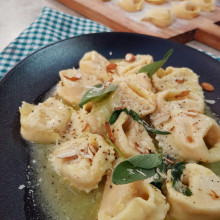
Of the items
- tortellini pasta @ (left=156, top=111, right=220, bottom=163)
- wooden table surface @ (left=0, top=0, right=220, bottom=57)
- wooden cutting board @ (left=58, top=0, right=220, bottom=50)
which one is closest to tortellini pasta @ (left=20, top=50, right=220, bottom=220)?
tortellini pasta @ (left=156, top=111, right=220, bottom=163)

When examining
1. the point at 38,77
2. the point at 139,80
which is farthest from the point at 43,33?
the point at 139,80

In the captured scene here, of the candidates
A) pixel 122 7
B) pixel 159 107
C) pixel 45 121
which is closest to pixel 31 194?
pixel 45 121

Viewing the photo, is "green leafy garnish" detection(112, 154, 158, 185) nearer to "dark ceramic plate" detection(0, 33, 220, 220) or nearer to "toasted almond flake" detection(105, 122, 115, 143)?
"toasted almond flake" detection(105, 122, 115, 143)

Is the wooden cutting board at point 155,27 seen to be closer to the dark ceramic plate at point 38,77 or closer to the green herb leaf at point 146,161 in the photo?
the dark ceramic plate at point 38,77

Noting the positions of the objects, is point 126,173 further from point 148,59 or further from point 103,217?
point 148,59

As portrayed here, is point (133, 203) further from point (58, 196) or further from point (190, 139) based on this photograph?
point (190, 139)

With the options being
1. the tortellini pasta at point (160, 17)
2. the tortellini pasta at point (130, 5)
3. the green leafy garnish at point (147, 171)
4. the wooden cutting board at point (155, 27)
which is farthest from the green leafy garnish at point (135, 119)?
the tortellini pasta at point (130, 5)
